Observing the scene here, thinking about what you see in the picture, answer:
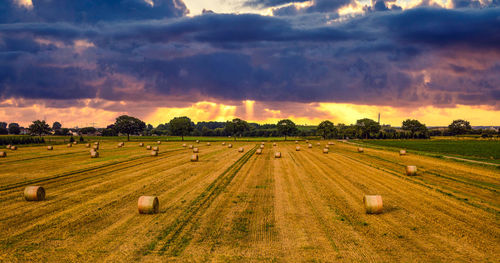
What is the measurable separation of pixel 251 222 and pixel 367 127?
16009 cm

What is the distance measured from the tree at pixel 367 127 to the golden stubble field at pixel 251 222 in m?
144

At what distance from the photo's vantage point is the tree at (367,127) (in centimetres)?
16296

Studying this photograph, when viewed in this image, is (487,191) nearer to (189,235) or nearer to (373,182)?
(373,182)

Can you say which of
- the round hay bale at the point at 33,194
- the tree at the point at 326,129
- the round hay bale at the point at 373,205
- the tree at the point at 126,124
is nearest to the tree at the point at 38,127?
the tree at the point at 126,124

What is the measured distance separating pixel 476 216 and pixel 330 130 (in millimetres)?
145250

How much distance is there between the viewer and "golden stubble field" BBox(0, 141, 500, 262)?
10.6 m

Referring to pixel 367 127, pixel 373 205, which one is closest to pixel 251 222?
pixel 373 205

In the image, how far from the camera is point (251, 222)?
1384 centimetres

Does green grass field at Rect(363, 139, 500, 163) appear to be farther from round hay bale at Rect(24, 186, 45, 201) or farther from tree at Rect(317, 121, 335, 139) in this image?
tree at Rect(317, 121, 335, 139)

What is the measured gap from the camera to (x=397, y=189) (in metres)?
21.2

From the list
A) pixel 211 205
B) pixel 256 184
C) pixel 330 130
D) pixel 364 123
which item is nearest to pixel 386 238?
pixel 211 205

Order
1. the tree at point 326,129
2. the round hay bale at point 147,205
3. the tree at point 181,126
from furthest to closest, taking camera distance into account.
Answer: the tree at point 326,129 → the tree at point 181,126 → the round hay bale at point 147,205

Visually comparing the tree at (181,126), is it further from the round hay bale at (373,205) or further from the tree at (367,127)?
the round hay bale at (373,205)

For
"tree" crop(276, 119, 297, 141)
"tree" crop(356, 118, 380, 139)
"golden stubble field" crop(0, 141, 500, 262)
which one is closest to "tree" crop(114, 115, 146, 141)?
"tree" crop(276, 119, 297, 141)
